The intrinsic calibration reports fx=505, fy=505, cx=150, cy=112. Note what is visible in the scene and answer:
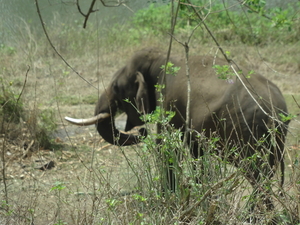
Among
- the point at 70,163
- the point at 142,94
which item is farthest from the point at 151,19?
the point at 142,94

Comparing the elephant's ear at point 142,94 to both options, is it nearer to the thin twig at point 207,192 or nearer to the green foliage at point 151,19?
the thin twig at point 207,192

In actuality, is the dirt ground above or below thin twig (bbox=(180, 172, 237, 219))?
below

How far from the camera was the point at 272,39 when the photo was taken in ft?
52.0

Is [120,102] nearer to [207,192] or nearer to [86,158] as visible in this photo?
[86,158]

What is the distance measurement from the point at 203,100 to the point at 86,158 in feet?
10.9

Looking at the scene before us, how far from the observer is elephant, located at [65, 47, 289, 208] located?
17.0 ft

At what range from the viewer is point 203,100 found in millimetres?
5387

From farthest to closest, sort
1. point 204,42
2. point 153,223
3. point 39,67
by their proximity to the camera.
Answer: point 204,42
point 39,67
point 153,223

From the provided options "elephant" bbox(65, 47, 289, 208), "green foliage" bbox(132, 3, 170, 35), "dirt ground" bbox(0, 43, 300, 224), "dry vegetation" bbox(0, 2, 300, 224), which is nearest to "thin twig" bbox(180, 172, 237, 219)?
"dry vegetation" bbox(0, 2, 300, 224)

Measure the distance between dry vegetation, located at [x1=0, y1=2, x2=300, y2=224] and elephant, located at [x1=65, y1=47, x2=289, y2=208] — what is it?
13.0 inches

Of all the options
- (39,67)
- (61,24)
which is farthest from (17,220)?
(61,24)

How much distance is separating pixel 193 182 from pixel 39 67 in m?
10.2

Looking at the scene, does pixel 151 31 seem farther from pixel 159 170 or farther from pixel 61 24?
pixel 159 170

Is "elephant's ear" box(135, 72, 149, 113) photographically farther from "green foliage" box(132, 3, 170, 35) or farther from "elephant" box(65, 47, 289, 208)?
"green foliage" box(132, 3, 170, 35)
